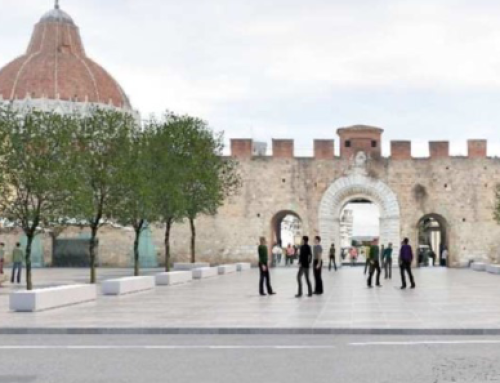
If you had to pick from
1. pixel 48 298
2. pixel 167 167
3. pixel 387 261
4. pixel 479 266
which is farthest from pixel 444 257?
pixel 48 298

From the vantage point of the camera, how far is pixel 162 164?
103 feet

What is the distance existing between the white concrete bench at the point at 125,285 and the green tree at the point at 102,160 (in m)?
1.70

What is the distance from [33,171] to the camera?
20.7m

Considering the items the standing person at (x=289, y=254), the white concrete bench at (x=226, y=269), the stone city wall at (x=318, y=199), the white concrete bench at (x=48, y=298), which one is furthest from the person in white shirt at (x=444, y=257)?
the white concrete bench at (x=48, y=298)

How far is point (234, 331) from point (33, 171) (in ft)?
30.7

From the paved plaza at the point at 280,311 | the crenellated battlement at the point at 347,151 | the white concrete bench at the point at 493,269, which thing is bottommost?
the paved plaza at the point at 280,311

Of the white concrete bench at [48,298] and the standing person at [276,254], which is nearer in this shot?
the white concrete bench at [48,298]

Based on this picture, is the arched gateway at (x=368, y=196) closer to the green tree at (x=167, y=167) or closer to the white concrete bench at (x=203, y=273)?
the white concrete bench at (x=203, y=273)

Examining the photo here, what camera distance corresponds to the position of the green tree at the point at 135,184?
1015 inches

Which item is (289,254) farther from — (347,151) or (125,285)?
(125,285)
